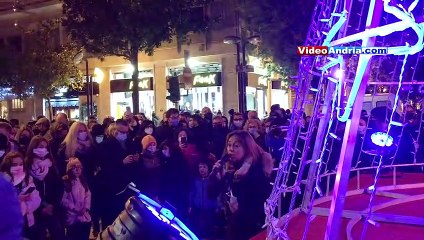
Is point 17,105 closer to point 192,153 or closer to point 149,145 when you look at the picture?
point 192,153

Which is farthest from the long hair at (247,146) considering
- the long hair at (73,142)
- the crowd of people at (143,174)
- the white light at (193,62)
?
the white light at (193,62)

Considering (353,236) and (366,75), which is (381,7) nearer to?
(366,75)

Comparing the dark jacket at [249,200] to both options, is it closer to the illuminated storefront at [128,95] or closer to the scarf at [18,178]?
the scarf at [18,178]

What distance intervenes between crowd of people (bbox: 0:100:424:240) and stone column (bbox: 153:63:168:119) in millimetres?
15584

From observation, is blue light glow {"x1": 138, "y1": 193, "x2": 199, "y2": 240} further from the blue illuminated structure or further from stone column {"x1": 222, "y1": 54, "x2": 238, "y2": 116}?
stone column {"x1": 222, "y1": 54, "x2": 238, "y2": 116}

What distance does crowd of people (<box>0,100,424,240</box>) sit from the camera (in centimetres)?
551

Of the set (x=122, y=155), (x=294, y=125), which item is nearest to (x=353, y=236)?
(x=294, y=125)

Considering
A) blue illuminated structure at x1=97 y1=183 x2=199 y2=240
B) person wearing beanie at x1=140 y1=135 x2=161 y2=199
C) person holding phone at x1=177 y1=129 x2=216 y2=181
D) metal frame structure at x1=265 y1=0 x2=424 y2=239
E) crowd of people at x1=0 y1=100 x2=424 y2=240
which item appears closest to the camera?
blue illuminated structure at x1=97 y1=183 x2=199 y2=240

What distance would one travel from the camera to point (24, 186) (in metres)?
5.84

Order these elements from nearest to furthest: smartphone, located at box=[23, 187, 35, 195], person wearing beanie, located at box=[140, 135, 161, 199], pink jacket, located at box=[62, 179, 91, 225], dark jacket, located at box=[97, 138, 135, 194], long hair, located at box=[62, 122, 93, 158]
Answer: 1. smartphone, located at box=[23, 187, 35, 195]
2. pink jacket, located at box=[62, 179, 91, 225]
3. person wearing beanie, located at box=[140, 135, 161, 199]
4. dark jacket, located at box=[97, 138, 135, 194]
5. long hair, located at box=[62, 122, 93, 158]

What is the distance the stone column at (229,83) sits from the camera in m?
23.1

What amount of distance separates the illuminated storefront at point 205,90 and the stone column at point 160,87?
0.45 metres

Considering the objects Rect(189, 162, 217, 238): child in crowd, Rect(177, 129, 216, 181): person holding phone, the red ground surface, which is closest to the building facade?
Rect(177, 129, 216, 181): person holding phone

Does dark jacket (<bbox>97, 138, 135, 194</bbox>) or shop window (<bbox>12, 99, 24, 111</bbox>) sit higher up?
shop window (<bbox>12, 99, 24, 111</bbox>)
